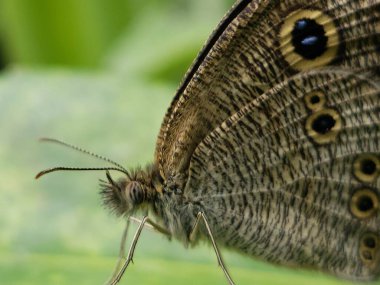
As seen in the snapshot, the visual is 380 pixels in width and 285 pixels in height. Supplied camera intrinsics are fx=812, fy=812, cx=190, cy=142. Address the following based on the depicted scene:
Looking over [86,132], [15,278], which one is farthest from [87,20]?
[15,278]

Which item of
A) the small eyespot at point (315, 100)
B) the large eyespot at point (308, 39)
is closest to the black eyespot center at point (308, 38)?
the large eyespot at point (308, 39)

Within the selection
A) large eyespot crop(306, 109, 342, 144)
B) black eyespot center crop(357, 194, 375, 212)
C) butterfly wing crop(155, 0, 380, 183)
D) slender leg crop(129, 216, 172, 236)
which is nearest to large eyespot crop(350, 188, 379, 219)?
black eyespot center crop(357, 194, 375, 212)

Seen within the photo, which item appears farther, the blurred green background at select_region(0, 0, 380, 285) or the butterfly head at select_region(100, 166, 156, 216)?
the blurred green background at select_region(0, 0, 380, 285)

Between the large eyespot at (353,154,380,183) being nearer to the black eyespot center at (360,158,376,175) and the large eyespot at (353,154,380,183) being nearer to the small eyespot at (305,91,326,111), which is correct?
the black eyespot center at (360,158,376,175)

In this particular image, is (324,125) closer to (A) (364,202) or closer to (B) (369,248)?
(A) (364,202)

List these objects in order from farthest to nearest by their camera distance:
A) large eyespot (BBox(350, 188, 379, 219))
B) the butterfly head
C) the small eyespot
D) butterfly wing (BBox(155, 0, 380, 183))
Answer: the butterfly head
large eyespot (BBox(350, 188, 379, 219))
the small eyespot
butterfly wing (BBox(155, 0, 380, 183))

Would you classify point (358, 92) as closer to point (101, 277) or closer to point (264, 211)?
point (264, 211)

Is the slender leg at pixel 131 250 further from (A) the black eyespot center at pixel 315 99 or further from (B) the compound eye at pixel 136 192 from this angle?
(A) the black eyespot center at pixel 315 99

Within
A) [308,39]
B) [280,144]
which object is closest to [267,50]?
[308,39]
